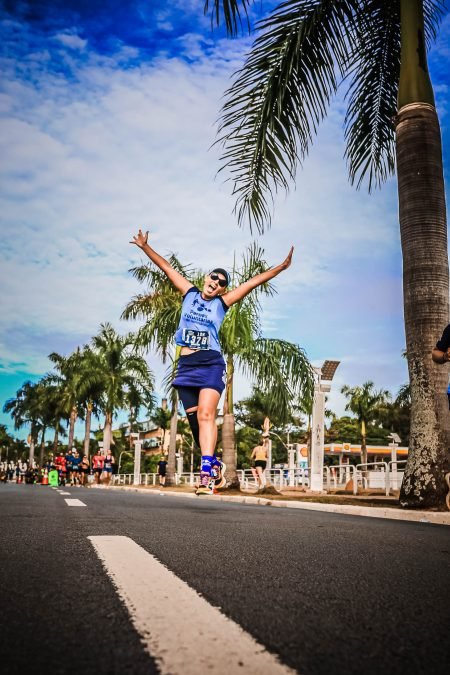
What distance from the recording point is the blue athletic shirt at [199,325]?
559 centimetres

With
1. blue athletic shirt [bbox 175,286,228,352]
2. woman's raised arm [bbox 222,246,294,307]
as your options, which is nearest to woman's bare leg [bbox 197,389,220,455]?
blue athletic shirt [bbox 175,286,228,352]

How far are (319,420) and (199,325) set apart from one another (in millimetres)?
16236

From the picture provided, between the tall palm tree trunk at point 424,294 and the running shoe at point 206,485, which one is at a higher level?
the tall palm tree trunk at point 424,294

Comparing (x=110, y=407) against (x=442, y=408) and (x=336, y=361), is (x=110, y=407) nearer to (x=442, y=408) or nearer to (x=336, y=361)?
(x=336, y=361)

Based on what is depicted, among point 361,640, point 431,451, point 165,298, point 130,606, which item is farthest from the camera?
point 165,298

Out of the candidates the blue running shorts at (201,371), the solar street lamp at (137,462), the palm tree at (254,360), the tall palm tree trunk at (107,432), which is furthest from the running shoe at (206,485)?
the tall palm tree trunk at (107,432)

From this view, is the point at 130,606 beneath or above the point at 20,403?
beneath

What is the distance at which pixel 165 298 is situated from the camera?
2675 centimetres

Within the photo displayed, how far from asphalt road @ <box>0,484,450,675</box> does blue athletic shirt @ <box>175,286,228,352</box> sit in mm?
1905

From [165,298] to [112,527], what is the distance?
2251 cm

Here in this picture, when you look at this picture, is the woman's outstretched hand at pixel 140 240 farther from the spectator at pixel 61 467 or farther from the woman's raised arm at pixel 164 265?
the spectator at pixel 61 467

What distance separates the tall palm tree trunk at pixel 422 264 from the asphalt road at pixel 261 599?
4120 millimetres

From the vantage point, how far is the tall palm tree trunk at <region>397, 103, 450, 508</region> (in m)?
8.05

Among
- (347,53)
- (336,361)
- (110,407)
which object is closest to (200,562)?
(347,53)
